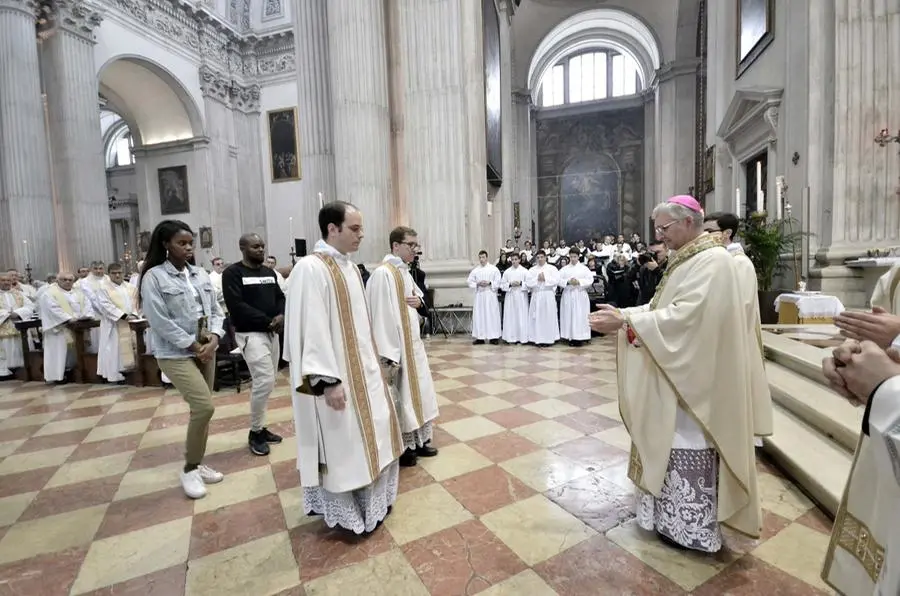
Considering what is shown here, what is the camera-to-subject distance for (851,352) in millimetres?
1215

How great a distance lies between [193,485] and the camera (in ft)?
10.1

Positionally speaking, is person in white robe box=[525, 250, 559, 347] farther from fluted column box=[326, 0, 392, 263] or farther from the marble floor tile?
the marble floor tile

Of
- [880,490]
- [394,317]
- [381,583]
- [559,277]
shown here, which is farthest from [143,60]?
[880,490]

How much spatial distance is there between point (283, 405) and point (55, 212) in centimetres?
1240

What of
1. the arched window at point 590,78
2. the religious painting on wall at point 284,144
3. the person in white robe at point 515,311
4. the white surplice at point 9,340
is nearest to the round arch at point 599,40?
the arched window at point 590,78

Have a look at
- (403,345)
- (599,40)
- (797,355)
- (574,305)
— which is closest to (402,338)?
(403,345)

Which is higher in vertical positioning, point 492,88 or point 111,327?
point 492,88

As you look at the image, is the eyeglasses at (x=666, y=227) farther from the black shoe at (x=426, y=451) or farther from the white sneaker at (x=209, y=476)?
the white sneaker at (x=209, y=476)

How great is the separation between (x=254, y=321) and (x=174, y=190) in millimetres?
17097

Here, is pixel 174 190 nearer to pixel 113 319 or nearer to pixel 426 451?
pixel 113 319

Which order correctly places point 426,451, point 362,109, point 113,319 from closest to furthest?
point 426,451
point 113,319
point 362,109

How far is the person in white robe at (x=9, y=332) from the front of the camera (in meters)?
7.32

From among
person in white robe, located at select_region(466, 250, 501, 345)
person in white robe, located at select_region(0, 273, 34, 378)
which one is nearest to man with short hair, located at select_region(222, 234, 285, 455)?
person in white robe, located at select_region(466, 250, 501, 345)

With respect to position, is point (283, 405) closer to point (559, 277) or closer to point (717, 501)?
point (717, 501)
